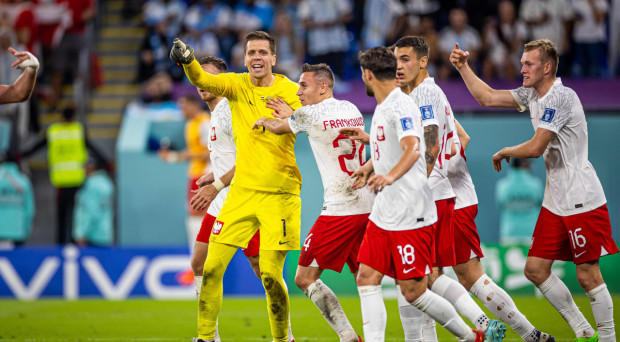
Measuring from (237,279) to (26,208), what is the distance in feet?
14.6

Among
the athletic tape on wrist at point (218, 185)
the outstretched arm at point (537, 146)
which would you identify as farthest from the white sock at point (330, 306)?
the outstretched arm at point (537, 146)

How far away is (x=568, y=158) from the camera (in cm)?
699

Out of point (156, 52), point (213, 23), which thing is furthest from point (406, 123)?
point (156, 52)

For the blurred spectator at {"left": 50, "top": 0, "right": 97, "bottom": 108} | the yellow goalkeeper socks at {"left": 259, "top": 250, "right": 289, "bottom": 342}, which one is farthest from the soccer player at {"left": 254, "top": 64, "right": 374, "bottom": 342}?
the blurred spectator at {"left": 50, "top": 0, "right": 97, "bottom": 108}

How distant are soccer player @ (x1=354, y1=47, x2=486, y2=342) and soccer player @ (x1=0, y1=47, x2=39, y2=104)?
317 centimetres

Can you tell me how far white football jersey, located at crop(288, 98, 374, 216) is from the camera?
6836mm

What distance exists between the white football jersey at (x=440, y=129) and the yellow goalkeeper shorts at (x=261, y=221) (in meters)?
1.32

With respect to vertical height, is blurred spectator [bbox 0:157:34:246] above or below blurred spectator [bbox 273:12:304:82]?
below

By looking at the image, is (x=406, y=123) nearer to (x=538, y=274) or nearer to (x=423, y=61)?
(x=423, y=61)

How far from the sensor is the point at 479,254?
7027 millimetres

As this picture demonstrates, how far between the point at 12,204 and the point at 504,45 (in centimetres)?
1019

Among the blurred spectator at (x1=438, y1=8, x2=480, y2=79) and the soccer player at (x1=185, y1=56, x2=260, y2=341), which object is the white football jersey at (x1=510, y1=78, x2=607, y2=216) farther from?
the blurred spectator at (x1=438, y1=8, x2=480, y2=79)

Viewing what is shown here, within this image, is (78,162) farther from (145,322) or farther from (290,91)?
(290,91)

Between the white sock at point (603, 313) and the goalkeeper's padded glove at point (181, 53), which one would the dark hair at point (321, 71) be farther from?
the white sock at point (603, 313)
